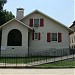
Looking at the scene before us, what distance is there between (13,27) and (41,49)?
19.9 feet

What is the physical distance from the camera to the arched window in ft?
124

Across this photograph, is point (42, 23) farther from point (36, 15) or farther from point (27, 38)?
point (27, 38)

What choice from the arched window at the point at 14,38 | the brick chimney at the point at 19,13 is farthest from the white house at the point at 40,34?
the brick chimney at the point at 19,13

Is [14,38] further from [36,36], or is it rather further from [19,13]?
[19,13]

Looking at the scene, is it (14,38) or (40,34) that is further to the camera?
(14,38)

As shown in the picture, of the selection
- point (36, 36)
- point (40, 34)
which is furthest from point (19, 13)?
point (40, 34)

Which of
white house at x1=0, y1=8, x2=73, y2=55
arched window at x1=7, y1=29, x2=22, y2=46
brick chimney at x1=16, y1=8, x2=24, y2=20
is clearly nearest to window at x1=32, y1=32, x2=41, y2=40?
white house at x1=0, y1=8, x2=73, y2=55

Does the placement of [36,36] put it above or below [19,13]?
below

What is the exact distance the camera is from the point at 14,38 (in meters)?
38.8

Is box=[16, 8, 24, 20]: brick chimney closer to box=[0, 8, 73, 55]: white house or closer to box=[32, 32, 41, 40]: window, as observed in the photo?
box=[0, 8, 73, 55]: white house

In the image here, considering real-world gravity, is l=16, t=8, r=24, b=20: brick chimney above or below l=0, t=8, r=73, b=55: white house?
above

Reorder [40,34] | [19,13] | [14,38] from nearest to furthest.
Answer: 1. [40,34]
2. [14,38]
3. [19,13]

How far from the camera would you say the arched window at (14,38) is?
3794 cm

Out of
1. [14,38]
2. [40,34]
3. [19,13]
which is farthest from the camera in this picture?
[19,13]
